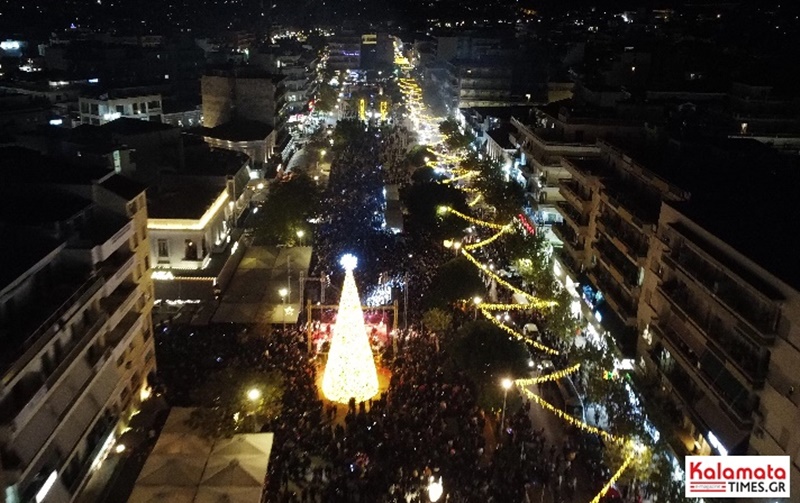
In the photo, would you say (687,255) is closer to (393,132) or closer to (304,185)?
(304,185)

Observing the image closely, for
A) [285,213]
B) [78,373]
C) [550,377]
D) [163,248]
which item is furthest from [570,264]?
[78,373]

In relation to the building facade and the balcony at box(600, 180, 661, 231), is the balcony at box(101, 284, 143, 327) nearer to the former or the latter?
the balcony at box(600, 180, 661, 231)

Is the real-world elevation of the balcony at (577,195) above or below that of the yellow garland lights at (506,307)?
above

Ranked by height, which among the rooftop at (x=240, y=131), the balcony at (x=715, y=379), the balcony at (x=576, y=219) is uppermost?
the rooftop at (x=240, y=131)

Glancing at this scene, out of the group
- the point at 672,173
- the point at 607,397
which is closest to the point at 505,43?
the point at 672,173

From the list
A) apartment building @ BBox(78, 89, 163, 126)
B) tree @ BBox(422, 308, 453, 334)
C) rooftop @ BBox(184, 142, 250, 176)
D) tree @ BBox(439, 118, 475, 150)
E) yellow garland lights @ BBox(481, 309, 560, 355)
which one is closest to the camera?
yellow garland lights @ BBox(481, 309, 560, 355)

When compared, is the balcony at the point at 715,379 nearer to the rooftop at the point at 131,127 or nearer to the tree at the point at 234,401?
the tree at the point at 234,401

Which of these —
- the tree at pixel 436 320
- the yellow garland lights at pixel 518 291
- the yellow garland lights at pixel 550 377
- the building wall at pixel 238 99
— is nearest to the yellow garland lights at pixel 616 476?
the yellow garland lights at pixel 550 377

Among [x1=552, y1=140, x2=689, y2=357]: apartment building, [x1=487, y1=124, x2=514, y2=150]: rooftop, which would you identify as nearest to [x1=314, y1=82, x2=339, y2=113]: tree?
[x1=487, y1=124, x2=514, y2=150]: rooftop
